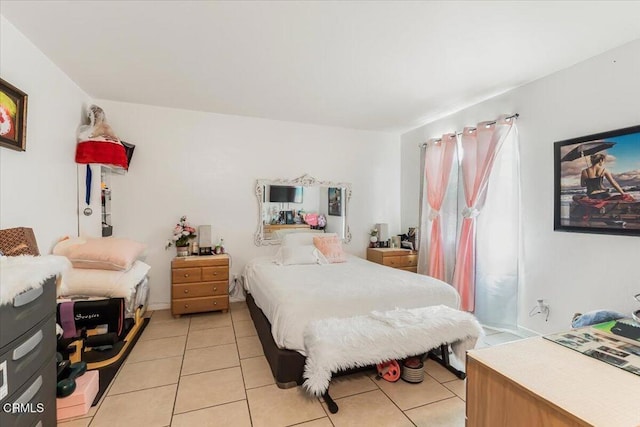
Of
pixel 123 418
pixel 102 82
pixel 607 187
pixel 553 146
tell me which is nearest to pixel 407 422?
pixel 123 418

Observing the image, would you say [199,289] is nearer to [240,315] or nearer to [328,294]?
[240,315]

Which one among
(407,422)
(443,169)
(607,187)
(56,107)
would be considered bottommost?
(407,422)

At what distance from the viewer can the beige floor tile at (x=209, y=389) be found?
190cm

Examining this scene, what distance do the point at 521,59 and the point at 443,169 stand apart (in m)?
1.58

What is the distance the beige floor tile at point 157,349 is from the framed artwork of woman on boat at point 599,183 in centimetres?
371

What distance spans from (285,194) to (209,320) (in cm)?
193

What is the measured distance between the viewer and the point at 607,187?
232 centimetres

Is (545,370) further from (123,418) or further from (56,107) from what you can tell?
(56,107)

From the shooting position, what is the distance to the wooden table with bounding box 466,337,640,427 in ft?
2.85

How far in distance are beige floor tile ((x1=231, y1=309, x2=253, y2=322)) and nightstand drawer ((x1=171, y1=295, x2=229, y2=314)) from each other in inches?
5.4

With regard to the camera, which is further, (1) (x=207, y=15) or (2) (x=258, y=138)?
(2) (x=258, y=138)

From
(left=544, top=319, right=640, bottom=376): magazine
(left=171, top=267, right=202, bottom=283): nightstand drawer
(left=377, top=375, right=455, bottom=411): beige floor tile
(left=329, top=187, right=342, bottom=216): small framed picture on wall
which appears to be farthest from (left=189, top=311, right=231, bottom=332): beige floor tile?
(left=544, top=319, right=640, bottom=376): magazine

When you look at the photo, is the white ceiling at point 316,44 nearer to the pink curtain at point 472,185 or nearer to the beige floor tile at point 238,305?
the pink curtain at point 472,185

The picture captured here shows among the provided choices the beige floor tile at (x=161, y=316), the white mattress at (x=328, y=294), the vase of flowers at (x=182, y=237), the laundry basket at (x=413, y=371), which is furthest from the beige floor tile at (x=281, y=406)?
the vase of flowers at (x=182, y=237)
